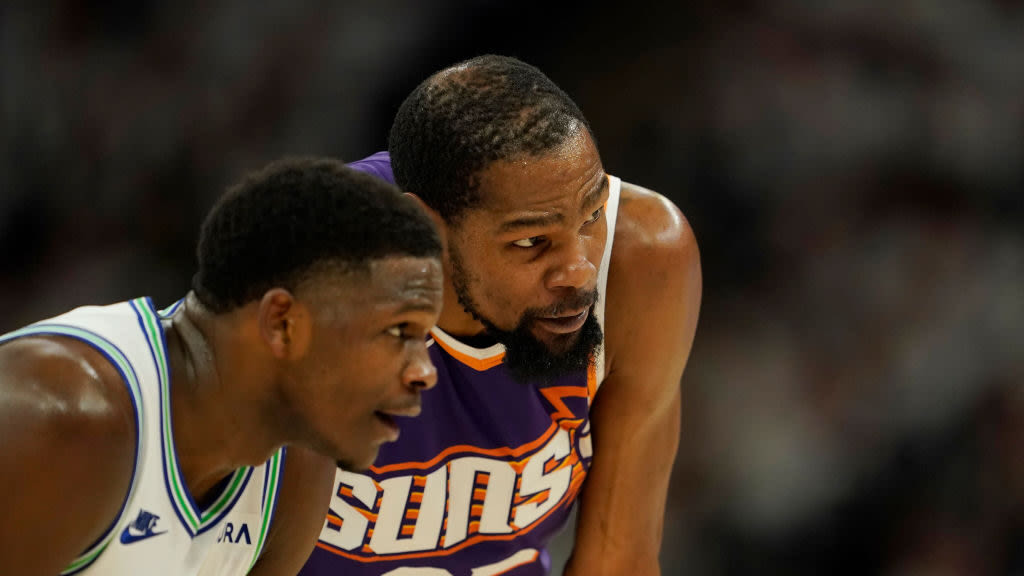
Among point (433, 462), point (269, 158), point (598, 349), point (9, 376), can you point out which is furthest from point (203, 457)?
point (269, 158)

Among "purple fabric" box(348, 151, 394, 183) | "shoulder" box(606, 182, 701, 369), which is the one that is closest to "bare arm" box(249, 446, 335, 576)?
"purple fabric" box(348, 151, 394, 183)

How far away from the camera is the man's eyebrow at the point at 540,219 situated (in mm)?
2350

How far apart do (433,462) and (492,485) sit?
0.16 metres

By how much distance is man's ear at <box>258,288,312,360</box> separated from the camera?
1797 millimetres

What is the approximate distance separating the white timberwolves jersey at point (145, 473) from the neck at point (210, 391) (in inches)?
1.2

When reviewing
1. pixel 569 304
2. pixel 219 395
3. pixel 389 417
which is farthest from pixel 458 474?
pixel 219 395

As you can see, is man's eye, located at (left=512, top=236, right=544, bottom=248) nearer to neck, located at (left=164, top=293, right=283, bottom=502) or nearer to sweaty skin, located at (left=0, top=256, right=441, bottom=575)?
sweaty skin, located at (left=0, top=256, right=441, bottom=575)

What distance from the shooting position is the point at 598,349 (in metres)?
2.66

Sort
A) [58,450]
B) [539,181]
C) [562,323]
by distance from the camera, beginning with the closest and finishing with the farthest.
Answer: [58,450]
[539,181]
[562,323]

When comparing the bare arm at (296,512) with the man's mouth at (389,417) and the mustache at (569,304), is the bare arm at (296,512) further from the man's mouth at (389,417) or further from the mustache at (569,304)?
the mustache at (569,304)

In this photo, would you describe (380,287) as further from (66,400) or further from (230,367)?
(66,400)

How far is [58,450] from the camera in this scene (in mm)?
1671

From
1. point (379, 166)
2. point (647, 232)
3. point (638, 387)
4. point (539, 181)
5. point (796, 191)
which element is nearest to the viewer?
point (539, 181)

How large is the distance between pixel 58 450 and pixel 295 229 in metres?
0.44
